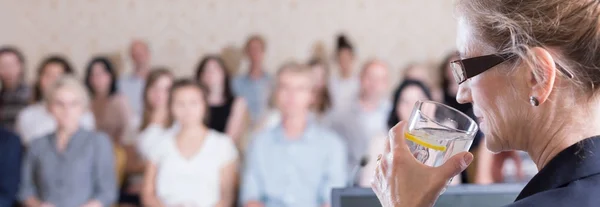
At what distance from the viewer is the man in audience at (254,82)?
5117 mm

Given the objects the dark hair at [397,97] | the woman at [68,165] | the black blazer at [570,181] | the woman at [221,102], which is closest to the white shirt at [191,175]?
the woman at [68,165]

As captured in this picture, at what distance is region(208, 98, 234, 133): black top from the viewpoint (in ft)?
13.6

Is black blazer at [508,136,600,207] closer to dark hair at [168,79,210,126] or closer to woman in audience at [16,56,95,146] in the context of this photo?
dark hair at [168,79,210,126]

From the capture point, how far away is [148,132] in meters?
3.92

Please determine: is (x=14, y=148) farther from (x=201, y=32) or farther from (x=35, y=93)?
(x=201, y=32)

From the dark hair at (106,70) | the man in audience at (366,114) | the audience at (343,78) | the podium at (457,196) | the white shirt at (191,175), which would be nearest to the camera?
A: the podium at (457,196)

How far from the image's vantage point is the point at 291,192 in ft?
10.8

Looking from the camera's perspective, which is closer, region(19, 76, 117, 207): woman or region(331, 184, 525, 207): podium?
region(331, 184, 525, 207): podium

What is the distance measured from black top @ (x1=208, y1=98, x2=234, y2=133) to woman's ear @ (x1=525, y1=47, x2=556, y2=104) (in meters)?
3.36

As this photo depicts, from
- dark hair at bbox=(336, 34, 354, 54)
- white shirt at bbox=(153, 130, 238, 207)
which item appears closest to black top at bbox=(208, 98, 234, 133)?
white shirt at bbox=(153, 130, 238, 207)

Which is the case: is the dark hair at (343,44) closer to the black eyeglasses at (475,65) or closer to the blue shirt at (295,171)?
the blue shirt at (295,171)

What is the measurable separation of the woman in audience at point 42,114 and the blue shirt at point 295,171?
113 centimetres

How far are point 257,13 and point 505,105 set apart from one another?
4829 mm

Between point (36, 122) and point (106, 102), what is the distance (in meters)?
0.53
